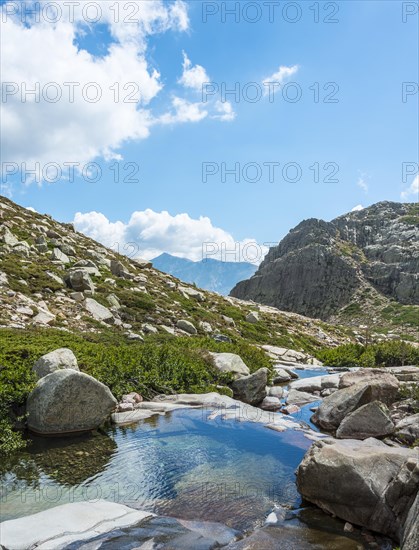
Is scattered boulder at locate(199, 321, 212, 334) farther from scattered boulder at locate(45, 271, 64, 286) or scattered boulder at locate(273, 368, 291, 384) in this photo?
scattered boulder at locate(45, 271, 64, 286)

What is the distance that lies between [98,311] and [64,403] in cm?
1867

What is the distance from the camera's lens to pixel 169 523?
26.3ft

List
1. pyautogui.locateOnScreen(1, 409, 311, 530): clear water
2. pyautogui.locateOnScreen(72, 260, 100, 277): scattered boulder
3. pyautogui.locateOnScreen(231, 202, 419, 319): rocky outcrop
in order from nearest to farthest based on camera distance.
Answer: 1. pyautogui.locateOnScreen(1, 409, 311, 530): clear water
2. pyautogui.locateOnScreen(72, 260, 100, 277): scattered boulder
3. pyautogui.locateOnScreen(231, 202, 419, 319): rocky outcrop

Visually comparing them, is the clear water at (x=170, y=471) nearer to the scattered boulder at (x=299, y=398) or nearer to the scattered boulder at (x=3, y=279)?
the scattered boulder at (x=299, y=398)

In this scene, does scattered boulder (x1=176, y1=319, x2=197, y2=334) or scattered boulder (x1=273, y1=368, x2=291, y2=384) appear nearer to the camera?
scattered boulder (x1=273, y1=368, x2=291, y2=384)

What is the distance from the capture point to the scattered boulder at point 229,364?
21.9 meters

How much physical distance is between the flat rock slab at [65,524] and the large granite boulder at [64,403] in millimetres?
4941

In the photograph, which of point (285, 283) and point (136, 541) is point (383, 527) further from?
point (285, 283)

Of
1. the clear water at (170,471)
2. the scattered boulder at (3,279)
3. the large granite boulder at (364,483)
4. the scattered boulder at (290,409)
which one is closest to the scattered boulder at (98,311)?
the scattered boulder at (3,279)

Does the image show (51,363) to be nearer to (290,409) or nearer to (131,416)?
(131,416)

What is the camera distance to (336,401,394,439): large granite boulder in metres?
13.7


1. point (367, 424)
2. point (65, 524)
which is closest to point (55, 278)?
point (367, 424)

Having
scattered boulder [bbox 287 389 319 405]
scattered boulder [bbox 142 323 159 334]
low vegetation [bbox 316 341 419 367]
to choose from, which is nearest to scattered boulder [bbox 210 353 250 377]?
scattered boulder [bbox 287 389 319 405]

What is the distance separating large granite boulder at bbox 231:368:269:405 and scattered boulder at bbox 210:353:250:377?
1.47 meters
